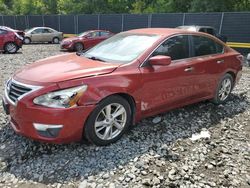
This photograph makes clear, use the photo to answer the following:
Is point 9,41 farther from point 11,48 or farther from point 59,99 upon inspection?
point 59,99

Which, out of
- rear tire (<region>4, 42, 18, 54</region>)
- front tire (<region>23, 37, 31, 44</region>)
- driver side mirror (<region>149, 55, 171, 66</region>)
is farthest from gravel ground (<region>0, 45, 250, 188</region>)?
front tire (<region>23, 37, 31, 44</region>)

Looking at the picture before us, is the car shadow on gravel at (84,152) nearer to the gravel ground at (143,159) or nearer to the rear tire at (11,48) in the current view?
the gravel ground at (143,159)

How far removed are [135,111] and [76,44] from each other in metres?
13.2

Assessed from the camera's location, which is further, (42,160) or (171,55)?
(171,55)

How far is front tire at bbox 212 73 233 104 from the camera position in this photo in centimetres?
587

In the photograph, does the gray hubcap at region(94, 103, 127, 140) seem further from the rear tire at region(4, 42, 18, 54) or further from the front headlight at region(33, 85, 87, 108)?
the rear tire at region(4, 42, 18, 54)

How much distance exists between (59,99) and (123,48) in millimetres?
1598

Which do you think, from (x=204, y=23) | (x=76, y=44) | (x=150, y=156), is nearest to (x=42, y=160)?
(x=150, y=156)

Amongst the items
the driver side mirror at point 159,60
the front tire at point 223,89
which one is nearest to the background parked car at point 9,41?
the front tire at point 223,89

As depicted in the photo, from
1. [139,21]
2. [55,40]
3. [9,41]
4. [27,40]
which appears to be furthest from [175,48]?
[55,40]

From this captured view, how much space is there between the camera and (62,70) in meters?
3.94

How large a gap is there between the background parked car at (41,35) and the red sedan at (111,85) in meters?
18.6

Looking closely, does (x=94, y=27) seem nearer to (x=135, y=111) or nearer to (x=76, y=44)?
(x=76, y=44)

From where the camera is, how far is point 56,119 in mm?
3529
